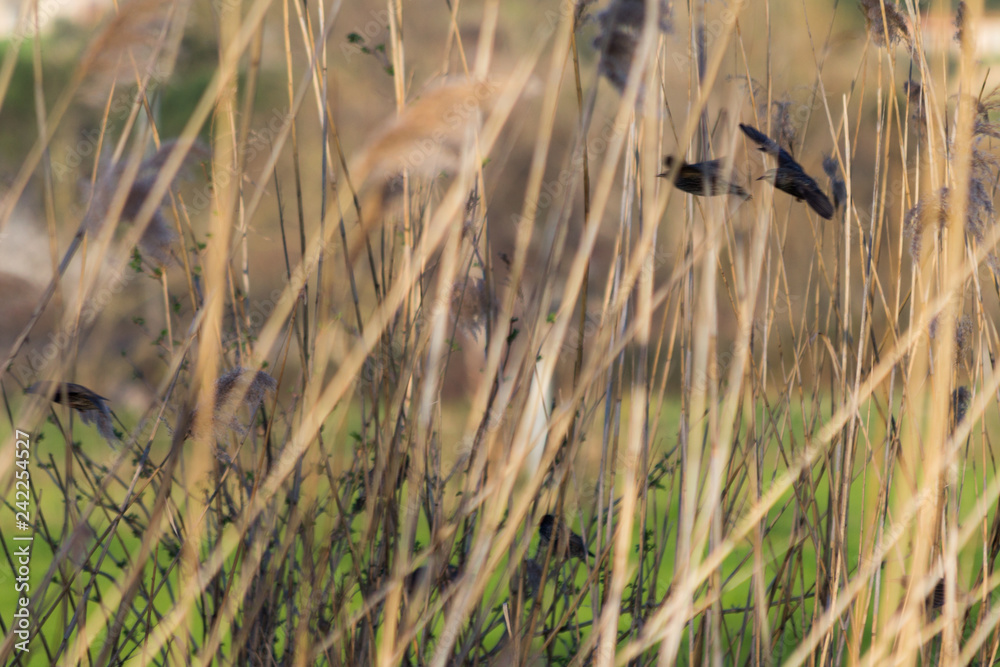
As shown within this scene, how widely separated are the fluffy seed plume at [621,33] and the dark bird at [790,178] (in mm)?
119

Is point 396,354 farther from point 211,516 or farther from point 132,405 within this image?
point 132,405

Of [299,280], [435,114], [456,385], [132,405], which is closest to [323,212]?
[299,280]

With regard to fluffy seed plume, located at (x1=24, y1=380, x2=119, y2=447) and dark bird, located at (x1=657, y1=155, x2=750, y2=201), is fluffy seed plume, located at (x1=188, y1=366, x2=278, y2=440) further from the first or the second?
dark bird, located at (x1=657, y1=155, x2=750, y2=201)

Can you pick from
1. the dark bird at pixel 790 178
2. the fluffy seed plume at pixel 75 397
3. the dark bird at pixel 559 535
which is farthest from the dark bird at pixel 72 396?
the dark bird at pixel 790 178

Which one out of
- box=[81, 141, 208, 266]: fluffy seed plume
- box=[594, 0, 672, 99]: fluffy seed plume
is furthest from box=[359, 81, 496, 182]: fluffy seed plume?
box=[81, 141, 208, 266]: fluffy seed plume

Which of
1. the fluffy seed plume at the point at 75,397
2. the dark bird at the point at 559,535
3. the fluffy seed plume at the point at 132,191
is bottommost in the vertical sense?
the dark bird at the point at 559,535

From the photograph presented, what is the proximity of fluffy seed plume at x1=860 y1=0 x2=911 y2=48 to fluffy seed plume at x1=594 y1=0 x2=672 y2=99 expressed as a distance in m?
0.27

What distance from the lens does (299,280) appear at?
63cm

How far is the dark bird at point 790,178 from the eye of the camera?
0.61 meters

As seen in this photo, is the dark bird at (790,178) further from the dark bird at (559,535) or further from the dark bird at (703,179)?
the dark bird at (559,535)

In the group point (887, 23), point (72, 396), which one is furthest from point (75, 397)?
point (887, 23)

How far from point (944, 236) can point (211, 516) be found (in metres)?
1.02

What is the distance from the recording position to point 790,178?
0.62 metres

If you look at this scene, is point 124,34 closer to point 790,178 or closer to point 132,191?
point 132,191
